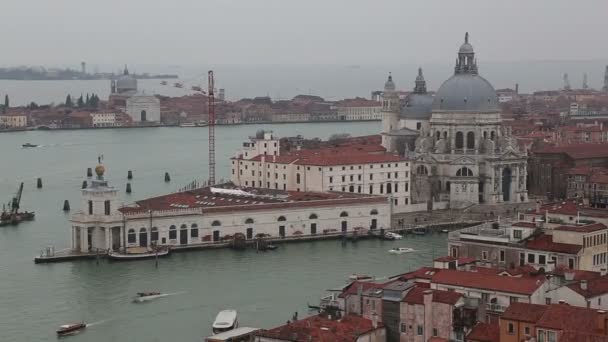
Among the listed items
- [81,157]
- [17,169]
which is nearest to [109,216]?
[17,169]

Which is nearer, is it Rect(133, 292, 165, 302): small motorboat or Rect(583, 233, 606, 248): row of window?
Rect(583, 233, 606, 248): row of window

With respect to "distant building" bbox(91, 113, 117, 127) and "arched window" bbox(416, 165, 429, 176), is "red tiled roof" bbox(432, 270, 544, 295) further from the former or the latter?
"distant building" bbox(91, 113, 117, 127)

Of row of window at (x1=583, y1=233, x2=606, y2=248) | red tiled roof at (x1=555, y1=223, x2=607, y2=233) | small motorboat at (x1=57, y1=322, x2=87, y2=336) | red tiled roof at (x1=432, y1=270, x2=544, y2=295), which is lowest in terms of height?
small motorboat at (x1=57, y1=322, x2=87, y2=336)

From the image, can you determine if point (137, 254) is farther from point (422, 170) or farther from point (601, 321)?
point (601, 321)

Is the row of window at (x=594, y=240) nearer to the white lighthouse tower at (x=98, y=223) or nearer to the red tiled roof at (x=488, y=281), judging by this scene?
the red tiled roof at (x=488, y=281)

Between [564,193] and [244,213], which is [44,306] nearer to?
[244,213]

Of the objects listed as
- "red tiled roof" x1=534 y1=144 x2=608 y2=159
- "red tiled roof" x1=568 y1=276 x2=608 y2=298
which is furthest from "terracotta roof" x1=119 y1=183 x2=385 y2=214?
"red tiled roof" x1=568 y1=276 x2=608 y2=298

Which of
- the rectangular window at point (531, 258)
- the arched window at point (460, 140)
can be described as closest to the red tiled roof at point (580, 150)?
the arched window at point (460, 140)
